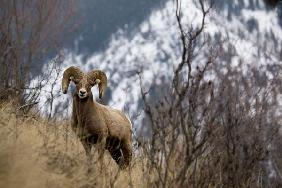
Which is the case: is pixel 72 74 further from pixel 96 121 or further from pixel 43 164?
pixel 43 164

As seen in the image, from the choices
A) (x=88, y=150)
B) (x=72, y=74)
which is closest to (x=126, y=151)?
(x=72, y=74)

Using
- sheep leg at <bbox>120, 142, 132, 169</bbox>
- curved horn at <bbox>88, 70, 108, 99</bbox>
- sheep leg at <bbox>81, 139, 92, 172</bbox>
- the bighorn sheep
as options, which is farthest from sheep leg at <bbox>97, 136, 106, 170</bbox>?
curved horn at <bbox>88, 70, 108, 99</bbox>

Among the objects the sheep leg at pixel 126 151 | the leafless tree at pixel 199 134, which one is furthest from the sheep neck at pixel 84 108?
the leafless tree at pixel 199 134

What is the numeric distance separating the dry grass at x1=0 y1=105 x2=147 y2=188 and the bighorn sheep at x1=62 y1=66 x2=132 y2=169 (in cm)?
54

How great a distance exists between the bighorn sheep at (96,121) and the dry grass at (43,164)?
21.3 inches

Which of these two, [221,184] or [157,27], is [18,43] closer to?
[221,184]

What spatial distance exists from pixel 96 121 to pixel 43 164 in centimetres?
200

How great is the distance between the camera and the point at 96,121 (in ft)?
30.6

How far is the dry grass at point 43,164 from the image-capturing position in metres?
6.89

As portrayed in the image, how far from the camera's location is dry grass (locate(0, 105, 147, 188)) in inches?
271

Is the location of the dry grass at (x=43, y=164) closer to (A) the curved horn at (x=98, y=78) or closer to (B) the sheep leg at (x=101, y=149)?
(B) the sheep leg at (x=101, y=149)

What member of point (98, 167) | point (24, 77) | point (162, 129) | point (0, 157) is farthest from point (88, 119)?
point (24, 77)

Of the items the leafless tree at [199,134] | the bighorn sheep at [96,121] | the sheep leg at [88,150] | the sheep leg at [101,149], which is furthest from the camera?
the bighorn sheep at [96,121]

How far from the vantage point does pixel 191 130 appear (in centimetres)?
646
